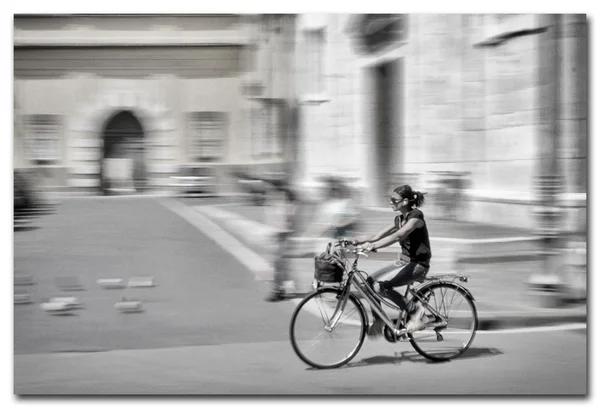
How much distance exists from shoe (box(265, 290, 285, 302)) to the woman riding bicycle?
0.79m

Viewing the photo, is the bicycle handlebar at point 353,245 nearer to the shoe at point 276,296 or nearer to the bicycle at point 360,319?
the bicycle at point 360,319

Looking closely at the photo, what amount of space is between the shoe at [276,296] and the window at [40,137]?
2.16 meters

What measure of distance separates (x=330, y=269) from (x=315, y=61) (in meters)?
1.79

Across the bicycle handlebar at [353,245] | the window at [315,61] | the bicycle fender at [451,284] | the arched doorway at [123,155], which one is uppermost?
the window at [315,61]

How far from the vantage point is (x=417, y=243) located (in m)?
8.22

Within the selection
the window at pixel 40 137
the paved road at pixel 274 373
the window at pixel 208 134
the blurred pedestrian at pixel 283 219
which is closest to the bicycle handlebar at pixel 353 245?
the blurred pedestrian at pixel 283 219

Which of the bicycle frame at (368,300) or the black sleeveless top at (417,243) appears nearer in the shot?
the bicycle frame at (368,300)

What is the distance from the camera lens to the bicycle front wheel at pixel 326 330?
8.02 meters

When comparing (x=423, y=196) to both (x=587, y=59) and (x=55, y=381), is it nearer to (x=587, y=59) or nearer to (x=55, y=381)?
(x=587, y=59)

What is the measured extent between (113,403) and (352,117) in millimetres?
3196

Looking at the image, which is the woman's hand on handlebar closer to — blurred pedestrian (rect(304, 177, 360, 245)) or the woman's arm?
the woman's arm

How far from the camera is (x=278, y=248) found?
856 centimetres

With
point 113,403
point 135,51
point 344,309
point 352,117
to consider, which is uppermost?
point 135,51
